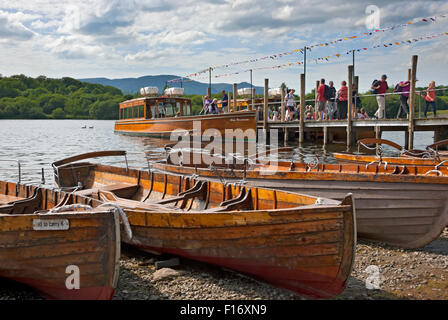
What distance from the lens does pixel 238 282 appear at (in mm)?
5582

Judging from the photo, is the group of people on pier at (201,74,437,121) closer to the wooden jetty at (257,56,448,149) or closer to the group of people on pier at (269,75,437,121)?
the group of people on pier at (269,75,437,121)

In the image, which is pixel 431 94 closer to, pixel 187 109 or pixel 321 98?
pixel 321 98

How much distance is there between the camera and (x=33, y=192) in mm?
7723

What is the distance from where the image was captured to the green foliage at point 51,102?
119756mm

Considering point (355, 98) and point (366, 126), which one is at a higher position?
point (355, 98)

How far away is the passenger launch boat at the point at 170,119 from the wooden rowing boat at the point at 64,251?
69.0 feet

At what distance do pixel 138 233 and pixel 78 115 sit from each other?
13002cm

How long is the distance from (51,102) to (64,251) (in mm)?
134090

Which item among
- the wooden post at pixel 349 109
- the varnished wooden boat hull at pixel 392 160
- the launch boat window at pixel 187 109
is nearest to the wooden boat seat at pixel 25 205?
the varnished wooden boat hull at pixel 392 160

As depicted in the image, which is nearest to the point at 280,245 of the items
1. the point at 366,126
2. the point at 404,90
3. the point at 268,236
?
the point at 268,236

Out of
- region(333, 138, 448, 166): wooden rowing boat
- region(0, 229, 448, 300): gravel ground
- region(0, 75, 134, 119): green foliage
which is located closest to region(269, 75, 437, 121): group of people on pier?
region(333, 138, 448, 166): wooden rowing boat

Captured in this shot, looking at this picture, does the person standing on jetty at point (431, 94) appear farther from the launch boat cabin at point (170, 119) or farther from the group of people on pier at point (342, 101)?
the launch boat cabin at point (170, 119)
